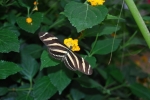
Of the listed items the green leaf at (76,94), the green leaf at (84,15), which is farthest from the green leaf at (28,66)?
the green leaf at (84,15)

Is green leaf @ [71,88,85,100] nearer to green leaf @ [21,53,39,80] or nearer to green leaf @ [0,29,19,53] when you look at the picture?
green leaf @ [21,53,39,80]

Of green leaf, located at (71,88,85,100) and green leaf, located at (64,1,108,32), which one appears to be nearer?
green leaf, located at (64,1,108,32)

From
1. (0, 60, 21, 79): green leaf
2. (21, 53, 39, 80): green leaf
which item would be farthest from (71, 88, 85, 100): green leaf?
(0, 60, 21, 79): green leaf

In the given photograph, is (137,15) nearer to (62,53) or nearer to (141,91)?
(62,53)

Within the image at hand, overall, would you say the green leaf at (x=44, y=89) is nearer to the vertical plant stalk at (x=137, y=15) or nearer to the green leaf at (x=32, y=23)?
the green leaf at (x=32, y=23)

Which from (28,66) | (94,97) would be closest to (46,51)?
(28,66)

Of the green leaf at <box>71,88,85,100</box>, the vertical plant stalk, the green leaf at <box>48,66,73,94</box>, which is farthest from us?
the green leaf at <box>71,88,85,100</box>
